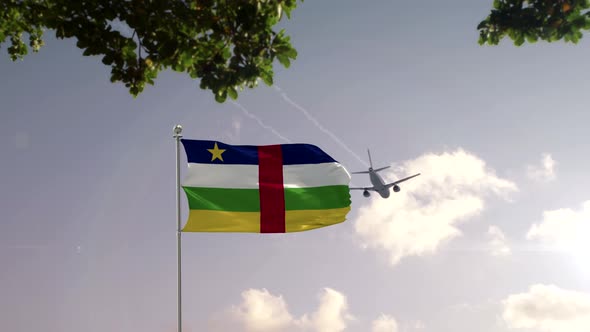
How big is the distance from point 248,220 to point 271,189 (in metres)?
1.24

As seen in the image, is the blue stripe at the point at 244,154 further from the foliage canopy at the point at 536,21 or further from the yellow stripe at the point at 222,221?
the foliage canopy at the point at 536,21

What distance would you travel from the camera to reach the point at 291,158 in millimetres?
16750

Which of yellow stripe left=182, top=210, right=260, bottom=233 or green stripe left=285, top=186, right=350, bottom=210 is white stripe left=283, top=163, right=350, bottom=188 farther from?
yellow stripe left=182, top=210, right=260, bottom=233

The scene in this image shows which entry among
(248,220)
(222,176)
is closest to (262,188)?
(248,220)

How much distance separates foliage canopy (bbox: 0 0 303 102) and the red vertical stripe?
650 cm

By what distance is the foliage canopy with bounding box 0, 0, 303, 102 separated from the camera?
30.0 ft

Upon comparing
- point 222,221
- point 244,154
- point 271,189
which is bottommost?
point 222,221

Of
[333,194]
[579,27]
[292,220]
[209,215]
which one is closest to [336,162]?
[333,194]

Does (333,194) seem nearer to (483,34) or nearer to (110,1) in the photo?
(483,34)

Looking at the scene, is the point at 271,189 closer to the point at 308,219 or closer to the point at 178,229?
the point at 308,219

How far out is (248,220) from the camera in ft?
51.1

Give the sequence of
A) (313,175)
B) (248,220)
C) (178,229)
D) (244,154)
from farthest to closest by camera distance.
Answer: (313,175) < (244,154) < (248,220) < (178,229)

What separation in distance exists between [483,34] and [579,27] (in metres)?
1.60

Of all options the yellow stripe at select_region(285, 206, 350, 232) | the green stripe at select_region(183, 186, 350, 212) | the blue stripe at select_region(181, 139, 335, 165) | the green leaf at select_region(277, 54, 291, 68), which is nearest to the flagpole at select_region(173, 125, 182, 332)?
the blue stripe at select_region(181, 139, 335, 165)
